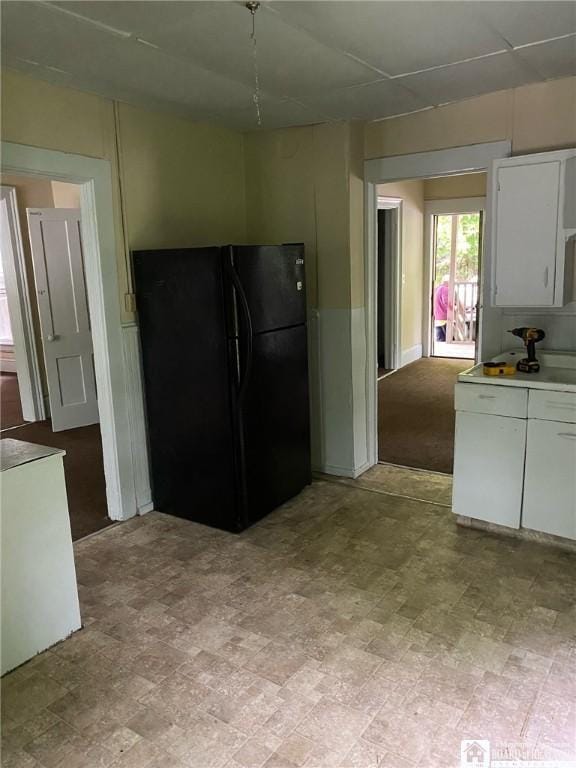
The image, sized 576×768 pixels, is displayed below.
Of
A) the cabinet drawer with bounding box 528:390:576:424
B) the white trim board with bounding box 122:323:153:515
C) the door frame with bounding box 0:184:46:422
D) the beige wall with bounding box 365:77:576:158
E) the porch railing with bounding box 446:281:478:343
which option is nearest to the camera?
the cabinet drawer with bounding box 528:390:576:424

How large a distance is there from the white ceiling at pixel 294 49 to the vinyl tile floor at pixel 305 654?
95.5 inches

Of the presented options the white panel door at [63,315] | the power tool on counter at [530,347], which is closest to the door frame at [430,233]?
the power tool on counter at [530,347]

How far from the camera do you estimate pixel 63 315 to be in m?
5.40

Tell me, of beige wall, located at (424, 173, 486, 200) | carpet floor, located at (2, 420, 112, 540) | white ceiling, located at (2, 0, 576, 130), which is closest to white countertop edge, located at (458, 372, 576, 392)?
white ceiling, located at (2, 0, 576, 130)

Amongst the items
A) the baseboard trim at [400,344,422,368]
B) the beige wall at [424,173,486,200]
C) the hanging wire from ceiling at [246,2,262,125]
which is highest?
the beige wall at [424,173,486,200]

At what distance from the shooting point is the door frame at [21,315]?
5492 millimetres

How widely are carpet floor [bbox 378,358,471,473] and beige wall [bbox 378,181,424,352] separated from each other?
0.57m

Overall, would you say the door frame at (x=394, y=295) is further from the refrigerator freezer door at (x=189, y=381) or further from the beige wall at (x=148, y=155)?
the refrigerator freezer door at (x=189, y=381)

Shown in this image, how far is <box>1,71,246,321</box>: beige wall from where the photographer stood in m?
2.79

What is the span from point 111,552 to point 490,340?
2.57m

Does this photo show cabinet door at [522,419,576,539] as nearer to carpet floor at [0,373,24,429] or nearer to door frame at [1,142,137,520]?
door frame at [1,142,137,520]

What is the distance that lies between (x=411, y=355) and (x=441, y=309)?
1422mm

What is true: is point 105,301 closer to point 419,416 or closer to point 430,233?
point 419,416

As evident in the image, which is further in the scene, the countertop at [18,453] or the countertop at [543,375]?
the countertop at [543,375]
